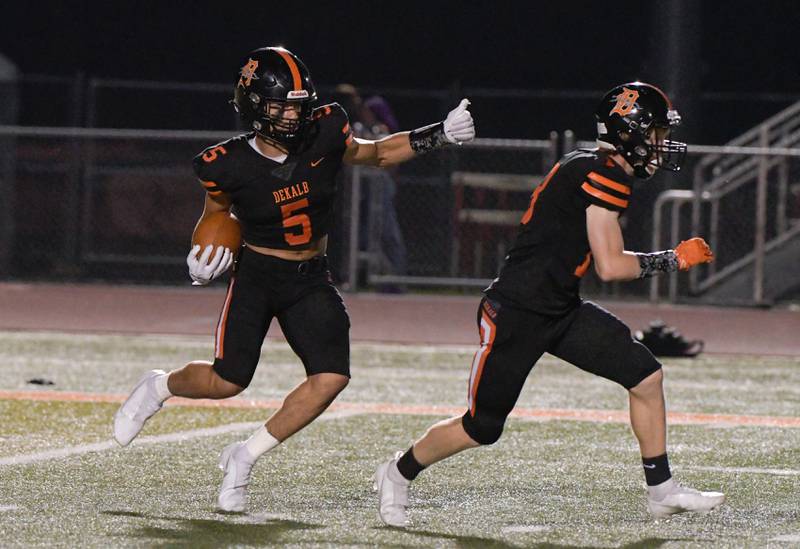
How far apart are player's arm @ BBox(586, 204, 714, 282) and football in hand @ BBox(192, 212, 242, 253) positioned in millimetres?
1417

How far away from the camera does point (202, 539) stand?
5.42 m

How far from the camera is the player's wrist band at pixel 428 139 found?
6.51 meters

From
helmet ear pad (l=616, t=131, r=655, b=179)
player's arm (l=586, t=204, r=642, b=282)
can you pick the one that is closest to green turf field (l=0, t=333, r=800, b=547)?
player's arm (l=586, t=204, r=642, b=282)

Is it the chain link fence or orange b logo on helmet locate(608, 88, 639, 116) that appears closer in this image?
orange b logo on helmet locate(608, 88, 639, 116)

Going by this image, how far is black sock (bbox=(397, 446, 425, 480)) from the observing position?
5.90 meters

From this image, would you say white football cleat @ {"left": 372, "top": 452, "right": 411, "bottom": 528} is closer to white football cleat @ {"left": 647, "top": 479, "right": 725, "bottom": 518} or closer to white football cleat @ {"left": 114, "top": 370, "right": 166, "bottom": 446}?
white football cleat @ {"left": 647, "top": 479, "right": 725, "bottom": 518}

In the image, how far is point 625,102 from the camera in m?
5.82

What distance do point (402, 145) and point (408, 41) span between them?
60.5 ft

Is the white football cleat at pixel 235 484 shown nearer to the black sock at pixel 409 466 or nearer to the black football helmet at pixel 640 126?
the black sock at pixel 409 466

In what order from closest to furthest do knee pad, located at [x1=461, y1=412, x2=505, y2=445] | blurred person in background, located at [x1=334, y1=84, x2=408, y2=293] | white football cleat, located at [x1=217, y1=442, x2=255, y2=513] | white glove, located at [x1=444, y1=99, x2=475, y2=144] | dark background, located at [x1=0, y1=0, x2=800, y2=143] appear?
knee pad, located at [x1=461, y1=412, x2=505, y2=445] → white football cleat, located at [x1=217, y1=442, x2=255, y2=513] → white glove, located at [x1=444, y1=99, x2=475, y2=144] → blurred person in background, located at [x1=334, y1=84, x2=408, y2=293] → dark background, located at [x1=0, y1=0, x2=800, y2=143]

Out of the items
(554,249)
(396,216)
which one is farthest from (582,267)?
(396,216)

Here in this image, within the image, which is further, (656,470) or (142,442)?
(142,442)

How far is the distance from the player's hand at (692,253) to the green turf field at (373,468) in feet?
2.93

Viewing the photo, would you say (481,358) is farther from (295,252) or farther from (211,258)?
(211,258)
